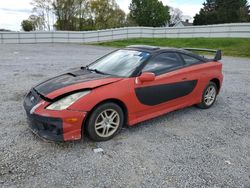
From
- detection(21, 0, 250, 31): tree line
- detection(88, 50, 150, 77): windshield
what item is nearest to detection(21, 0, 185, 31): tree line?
detection(21, 0, 250, 31): tree line

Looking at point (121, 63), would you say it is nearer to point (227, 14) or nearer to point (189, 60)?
point (189, 60)

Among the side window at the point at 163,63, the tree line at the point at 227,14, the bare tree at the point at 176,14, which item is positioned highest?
the bare tree at the point at 176,14

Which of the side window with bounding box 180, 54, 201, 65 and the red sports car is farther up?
the side window with bounding box 180, 54, 201, 65

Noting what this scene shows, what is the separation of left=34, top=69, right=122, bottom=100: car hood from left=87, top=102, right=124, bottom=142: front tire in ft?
1.18

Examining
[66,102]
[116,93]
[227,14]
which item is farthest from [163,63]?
[227,14]

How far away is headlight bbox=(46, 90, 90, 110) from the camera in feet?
11.1

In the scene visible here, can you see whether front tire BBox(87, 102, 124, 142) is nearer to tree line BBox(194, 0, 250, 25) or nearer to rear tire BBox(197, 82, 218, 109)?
rear tire BBox(197, 82, 218, 109)

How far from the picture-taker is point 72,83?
3.69 meters

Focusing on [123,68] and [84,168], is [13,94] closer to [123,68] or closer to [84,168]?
[123,68]

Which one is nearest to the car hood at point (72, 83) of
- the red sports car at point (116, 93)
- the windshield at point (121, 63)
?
the red sports car at point (116, 93)

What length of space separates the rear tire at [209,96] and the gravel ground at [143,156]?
37 centimetres

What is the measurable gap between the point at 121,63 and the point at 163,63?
76 centimetres

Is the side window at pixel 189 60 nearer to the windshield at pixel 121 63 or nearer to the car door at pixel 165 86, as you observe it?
the car door at pixel 165 86

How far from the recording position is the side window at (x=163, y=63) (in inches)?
168
